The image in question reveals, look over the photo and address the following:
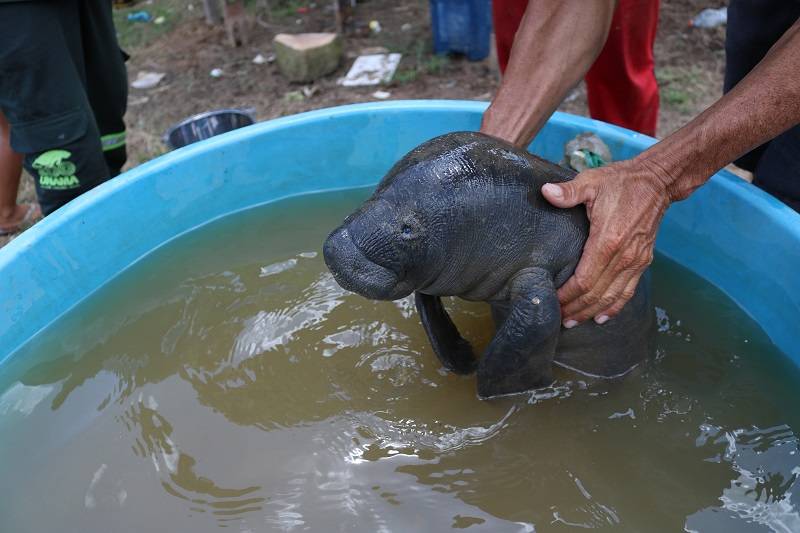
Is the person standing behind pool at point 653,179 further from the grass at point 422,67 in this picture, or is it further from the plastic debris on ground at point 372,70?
the plastic debris on ground at point 372,70

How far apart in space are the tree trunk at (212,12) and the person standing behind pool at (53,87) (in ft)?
13.3

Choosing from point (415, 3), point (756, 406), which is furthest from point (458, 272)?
point (415, 3)

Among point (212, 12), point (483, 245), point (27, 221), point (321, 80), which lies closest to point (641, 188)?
point (483, 245)

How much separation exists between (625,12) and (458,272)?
232 cm

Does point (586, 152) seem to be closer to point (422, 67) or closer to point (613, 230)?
point (613, 230)

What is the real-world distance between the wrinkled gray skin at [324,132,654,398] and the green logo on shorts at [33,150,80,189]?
225 centimetres

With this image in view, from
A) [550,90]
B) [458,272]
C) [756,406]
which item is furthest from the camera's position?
[550,90]

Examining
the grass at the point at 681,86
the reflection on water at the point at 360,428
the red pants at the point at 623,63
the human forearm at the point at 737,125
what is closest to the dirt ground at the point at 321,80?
the grass at the point at 681,86

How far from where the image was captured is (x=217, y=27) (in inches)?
313

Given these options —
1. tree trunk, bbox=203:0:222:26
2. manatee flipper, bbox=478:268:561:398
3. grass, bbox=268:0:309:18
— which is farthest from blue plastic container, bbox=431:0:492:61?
manatee flipper, bbox=478:268:561:398

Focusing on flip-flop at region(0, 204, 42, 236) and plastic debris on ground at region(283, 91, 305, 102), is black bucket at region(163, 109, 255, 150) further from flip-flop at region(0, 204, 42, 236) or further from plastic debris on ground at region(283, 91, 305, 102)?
plastic debris on ground at region(283, 91, 305, 102)

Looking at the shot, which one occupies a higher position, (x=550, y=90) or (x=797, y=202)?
(x=550, y=90)

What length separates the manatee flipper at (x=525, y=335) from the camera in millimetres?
2240

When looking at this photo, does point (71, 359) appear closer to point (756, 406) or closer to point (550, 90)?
point (550, 90)
